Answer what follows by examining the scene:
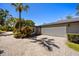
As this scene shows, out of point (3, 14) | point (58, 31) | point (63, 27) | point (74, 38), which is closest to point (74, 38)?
point (74, 38)

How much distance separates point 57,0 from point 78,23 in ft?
14.5

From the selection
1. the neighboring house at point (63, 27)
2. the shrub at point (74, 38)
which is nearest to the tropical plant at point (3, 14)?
the neighboring house at point (63, 27)

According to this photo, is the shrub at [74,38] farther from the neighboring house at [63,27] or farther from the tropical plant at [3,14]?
the tropical plant at [3,14]

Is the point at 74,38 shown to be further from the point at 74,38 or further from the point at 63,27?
the point at 63,27

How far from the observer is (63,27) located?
16922 millimetres

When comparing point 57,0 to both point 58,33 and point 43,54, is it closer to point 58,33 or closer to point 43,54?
point 43,54

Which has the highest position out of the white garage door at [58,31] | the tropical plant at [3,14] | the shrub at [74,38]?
the tropical plant at [3,14]

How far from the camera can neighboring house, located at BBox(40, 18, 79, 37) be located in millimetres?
15442

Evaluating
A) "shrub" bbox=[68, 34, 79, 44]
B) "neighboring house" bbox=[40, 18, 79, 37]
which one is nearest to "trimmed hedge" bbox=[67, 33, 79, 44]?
"shrub" bbox=[68, 34, 79, 44]

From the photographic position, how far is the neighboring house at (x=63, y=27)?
1544 cm

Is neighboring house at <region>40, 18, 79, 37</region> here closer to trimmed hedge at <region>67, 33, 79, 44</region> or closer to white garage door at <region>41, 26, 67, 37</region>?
white garage door at <region>41, 26, 67, 37</region>

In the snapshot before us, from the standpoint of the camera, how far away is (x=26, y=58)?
398 inches

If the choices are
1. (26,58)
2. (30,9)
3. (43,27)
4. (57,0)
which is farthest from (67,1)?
(43,27)

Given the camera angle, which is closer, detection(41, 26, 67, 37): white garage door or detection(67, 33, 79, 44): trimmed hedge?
detection(67, 33, 79, 44): trimmed hedge
